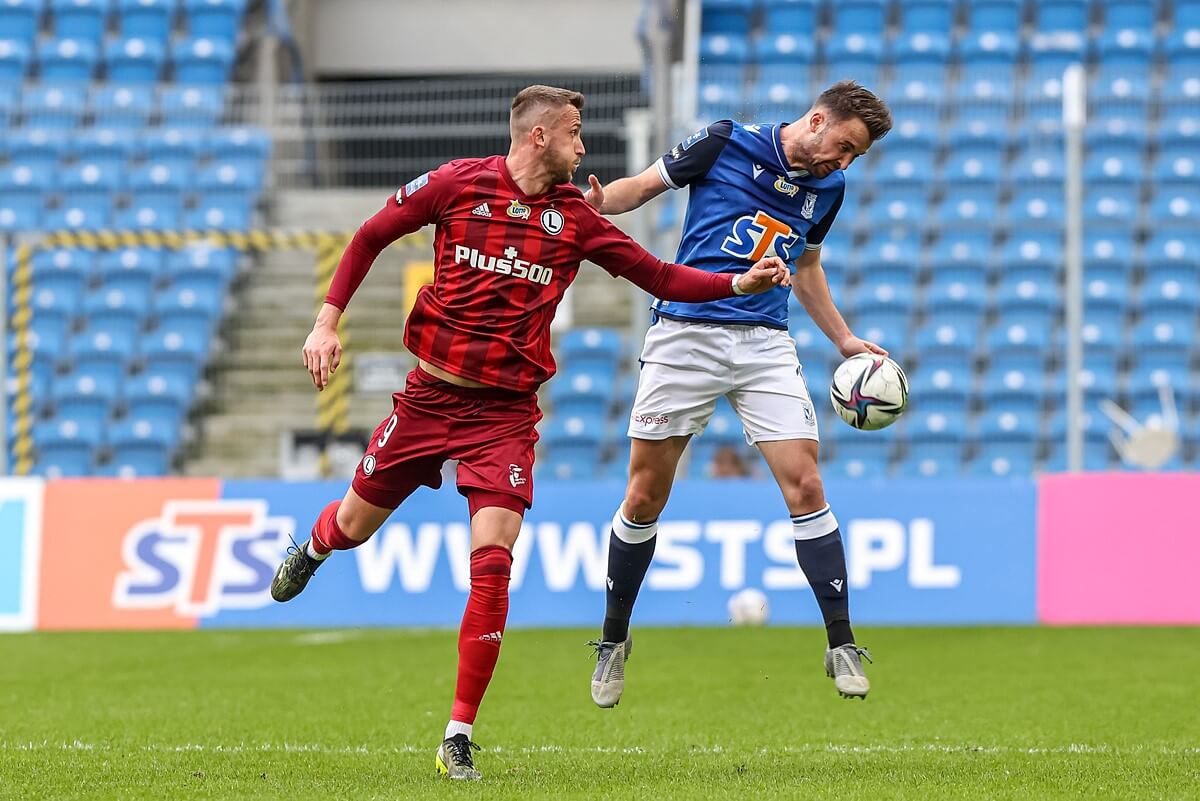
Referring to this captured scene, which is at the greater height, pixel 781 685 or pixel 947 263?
pixel 947 263

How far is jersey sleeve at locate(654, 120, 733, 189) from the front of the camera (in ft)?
20.3

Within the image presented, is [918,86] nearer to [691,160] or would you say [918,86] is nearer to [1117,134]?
[1117,134]

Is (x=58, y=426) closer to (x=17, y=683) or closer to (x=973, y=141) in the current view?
(x=17, y=683)

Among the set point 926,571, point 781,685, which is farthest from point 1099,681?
point 926,571

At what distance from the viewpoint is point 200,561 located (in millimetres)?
11344

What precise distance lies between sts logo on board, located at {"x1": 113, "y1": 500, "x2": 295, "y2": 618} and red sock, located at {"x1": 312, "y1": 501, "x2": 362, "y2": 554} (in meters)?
5.41

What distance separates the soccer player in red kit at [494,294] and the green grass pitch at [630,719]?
Answer: 0.75 metres

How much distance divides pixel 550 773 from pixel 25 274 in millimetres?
8134

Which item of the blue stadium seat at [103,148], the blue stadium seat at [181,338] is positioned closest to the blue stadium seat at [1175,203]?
the blue stadium seat at [181,338]

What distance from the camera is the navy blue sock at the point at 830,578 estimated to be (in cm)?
583

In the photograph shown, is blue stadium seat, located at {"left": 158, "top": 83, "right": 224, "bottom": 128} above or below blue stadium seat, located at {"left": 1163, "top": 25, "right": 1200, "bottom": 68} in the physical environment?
below

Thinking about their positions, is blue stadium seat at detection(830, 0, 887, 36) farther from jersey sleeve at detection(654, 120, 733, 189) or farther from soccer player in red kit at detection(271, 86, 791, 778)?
soccer player in red kit at detection(271, 86, 791, 778)

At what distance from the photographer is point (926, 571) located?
36.6ft

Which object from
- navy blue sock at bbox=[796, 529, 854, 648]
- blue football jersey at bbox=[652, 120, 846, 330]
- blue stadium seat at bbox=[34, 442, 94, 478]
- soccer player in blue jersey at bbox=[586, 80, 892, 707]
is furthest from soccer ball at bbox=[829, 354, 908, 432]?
blue stadium seat at bbox=[34, 442, 94, 478]
